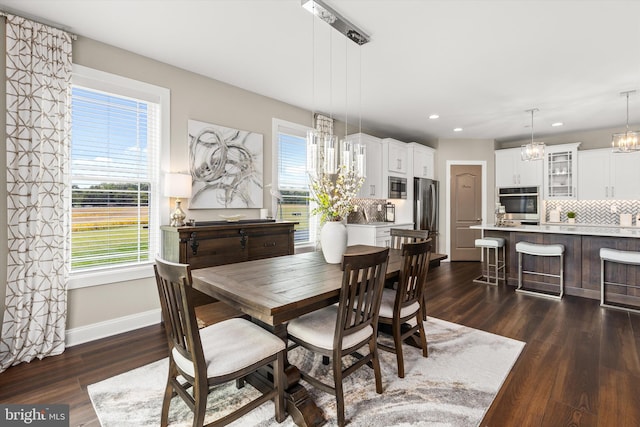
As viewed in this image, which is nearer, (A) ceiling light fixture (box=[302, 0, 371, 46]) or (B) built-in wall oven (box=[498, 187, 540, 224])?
(A) ceiling light fixture (box=[302, 0, 371, 46])

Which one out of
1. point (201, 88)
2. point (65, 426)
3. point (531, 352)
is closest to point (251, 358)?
point (65, 426)

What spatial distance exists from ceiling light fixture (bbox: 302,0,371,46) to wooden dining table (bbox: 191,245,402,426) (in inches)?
77.9

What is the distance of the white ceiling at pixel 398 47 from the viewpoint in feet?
8.00

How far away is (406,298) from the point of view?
2396 mm

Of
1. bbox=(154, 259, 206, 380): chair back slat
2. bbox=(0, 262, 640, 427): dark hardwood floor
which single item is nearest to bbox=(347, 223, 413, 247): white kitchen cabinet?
bbox=(0, 262, 640, 427): dark hardwood floor

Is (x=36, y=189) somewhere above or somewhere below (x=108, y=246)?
above

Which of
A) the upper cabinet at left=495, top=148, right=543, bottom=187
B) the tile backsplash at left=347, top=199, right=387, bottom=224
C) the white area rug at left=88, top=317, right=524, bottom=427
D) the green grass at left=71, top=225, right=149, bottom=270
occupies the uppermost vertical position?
the upper cabinet at left=495, top=148, right=543, bottom=187

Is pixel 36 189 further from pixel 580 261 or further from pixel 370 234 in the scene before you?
pixel 580 261

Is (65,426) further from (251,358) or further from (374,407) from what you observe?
(374,407)

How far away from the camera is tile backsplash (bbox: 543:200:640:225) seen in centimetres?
589

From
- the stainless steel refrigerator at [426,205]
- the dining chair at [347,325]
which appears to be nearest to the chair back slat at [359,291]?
the dining chair at [347,325]

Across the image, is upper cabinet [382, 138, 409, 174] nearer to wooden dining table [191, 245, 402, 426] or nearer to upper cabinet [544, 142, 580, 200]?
upper cabinet [544, 142, 580, 200]

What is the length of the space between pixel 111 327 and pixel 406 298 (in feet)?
9.20

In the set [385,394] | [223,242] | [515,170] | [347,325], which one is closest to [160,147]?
[223,242]
